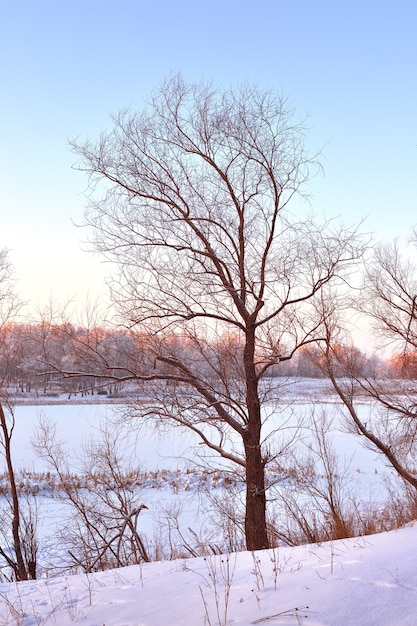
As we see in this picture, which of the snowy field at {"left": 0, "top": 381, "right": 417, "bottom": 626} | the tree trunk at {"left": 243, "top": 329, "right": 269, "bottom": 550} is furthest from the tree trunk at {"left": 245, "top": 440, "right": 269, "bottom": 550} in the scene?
the snowy field at {"left": 0, "top": 381, "right": 417, "bottom": 626}

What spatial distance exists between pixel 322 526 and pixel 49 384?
7.10 meters

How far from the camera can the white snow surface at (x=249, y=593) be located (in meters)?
3.39

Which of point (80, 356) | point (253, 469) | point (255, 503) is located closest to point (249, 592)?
point (255, 503)

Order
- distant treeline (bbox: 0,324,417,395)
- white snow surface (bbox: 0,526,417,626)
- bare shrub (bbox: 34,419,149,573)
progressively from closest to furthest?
white snow surface (bbox: 0,526,417,626) → distant treeline (bbox: 0,324,417,395) → bare shrub (bbox: 34,419,149,573)

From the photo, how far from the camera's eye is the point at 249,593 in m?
3.99

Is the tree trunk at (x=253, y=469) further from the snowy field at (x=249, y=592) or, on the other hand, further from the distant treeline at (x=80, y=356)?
the snowy field at (x=249, y=592)

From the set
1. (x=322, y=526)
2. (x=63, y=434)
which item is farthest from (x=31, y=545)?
(x=63, y=434)

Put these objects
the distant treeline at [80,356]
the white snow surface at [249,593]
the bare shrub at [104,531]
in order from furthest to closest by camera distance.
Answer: the bare shrub at [104,531] < the distant treeline at [80,356] < the white snow surface at [249,593]

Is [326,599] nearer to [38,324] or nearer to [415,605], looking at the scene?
[415,605]

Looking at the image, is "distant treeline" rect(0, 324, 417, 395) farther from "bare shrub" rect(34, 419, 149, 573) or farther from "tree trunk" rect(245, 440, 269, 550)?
"bare shrub" rect(34, 419, 149, 573)

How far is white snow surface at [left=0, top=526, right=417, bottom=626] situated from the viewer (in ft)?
11.1

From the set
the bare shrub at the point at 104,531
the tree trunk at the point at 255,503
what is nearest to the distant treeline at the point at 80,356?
the tree trunk at the point at 255,503

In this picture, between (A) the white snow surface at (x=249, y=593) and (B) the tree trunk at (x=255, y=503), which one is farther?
(B) the tree trunk at (x=255, y=503)

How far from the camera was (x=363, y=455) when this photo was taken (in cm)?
2184
